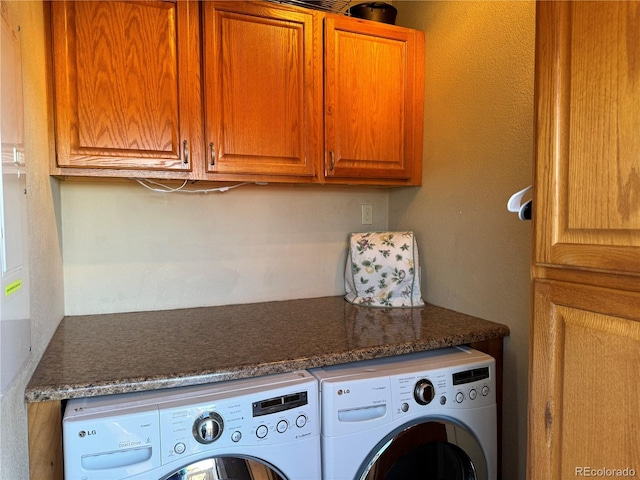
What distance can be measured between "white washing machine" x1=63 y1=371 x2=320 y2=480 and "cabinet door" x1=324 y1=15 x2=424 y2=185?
0.92 metres

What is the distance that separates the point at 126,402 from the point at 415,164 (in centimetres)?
143

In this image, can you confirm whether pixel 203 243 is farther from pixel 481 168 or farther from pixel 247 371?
pixel 481 168

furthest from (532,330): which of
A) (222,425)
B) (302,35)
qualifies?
(302,35)

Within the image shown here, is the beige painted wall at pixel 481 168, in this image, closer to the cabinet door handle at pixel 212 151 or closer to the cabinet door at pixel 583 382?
the cabinet door at pixel 583 382

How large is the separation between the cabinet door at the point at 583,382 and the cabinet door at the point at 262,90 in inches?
41.3

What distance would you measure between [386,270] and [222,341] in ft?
2.63

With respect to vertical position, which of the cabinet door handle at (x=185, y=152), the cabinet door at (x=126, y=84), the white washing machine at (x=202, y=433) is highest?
the cabinet door at (x=126, y=84)

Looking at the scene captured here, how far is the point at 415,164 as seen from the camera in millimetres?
1866

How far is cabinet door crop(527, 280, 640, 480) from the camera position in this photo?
29.4 inches

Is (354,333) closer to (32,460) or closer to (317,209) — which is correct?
(317,209)

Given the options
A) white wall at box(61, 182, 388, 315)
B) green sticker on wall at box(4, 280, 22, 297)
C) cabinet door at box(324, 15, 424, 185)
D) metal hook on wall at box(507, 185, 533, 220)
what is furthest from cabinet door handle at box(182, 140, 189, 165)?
metal hook on wall at box(507, 185, 533, 220)

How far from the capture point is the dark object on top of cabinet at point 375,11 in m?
1.80

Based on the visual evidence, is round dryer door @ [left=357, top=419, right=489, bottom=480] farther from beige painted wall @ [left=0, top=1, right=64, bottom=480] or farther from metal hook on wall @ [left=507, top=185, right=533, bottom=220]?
beige painted wall @ [left=0, top=1, right=64, bottom=480]

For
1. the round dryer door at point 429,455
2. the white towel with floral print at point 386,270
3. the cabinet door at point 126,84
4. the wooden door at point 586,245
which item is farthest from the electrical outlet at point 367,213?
the wooden door at point 586,245
